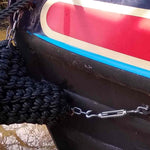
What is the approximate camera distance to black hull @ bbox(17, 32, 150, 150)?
3.34 feet

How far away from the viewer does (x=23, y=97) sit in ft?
3.65

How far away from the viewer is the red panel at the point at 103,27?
0.93 metres

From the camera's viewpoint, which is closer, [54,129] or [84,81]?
[84,81]

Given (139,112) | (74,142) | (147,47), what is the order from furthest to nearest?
1. (74,142)
2. (139,112)
3. (147,47)

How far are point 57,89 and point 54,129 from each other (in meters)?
0.30

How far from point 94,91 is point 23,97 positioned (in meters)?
0.22

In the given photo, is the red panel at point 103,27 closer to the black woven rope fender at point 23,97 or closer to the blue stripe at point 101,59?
the blue stripe at point 101,59

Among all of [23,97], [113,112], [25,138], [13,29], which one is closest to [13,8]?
[13,29]

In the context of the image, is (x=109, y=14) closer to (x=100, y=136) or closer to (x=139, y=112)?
(x=139, y=112)

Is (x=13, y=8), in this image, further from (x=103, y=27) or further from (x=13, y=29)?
(x=103, y=27)

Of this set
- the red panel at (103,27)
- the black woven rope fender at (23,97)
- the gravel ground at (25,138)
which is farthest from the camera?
the gravel ground at (25,138)

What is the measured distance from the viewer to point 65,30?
42.1 inches

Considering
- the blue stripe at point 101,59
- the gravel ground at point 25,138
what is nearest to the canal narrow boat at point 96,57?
the blue stripe at point 101,59

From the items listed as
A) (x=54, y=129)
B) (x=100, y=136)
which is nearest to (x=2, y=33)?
(x=54, y=129)
